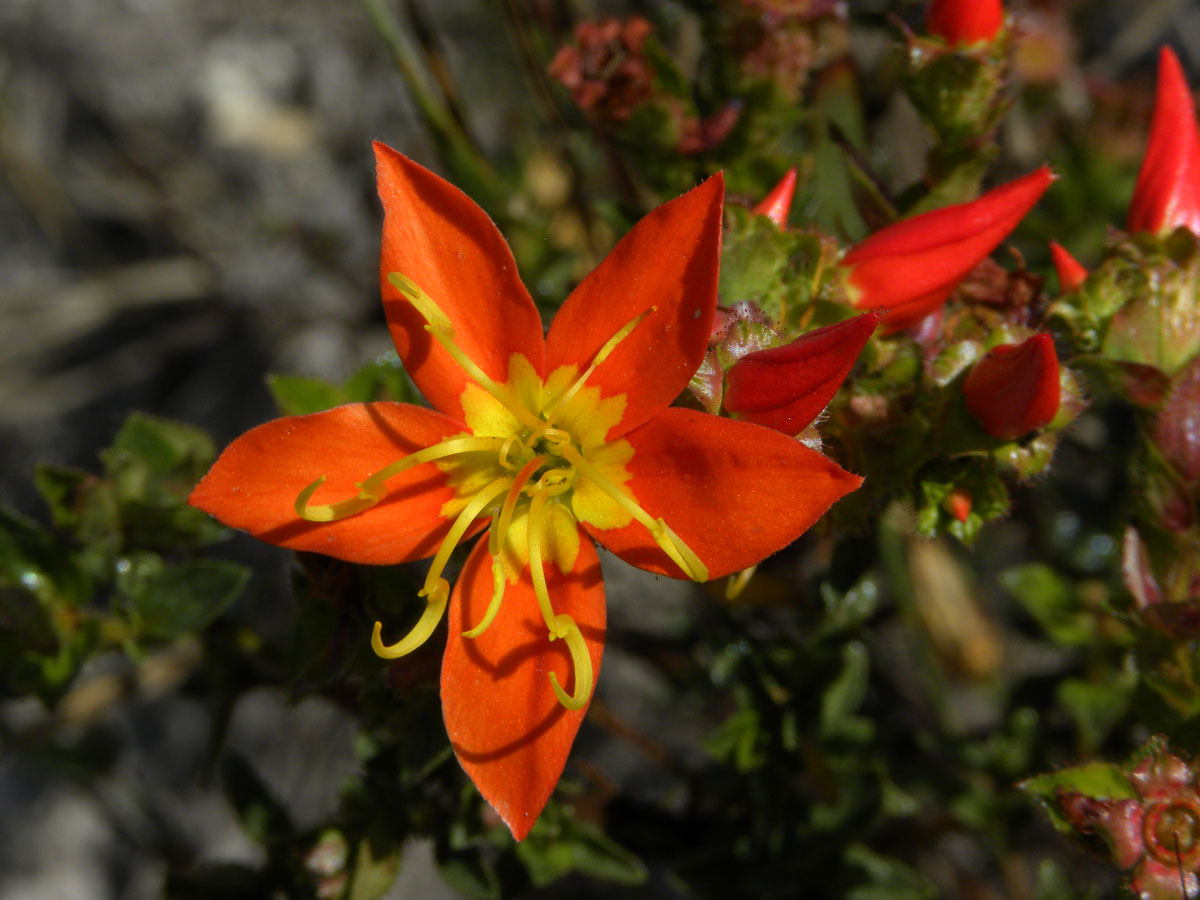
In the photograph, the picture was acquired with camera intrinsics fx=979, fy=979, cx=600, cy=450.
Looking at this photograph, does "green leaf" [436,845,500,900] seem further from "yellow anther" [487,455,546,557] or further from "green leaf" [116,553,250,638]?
"yellow anther" [487,455,546,557]

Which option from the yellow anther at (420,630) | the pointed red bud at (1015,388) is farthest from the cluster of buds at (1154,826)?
the yellow anther at (420,630)

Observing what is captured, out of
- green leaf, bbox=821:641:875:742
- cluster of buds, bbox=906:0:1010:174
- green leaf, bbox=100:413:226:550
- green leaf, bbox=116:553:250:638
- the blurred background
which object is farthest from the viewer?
the blurred background

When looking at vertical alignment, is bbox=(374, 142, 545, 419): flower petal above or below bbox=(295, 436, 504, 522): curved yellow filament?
above

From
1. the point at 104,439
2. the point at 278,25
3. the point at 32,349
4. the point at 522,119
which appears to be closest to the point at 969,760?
the point at 522,119

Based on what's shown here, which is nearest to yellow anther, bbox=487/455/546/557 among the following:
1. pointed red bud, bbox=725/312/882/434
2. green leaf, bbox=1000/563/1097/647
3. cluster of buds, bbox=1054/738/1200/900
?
pointed red bud, bbox=725/312/882/434

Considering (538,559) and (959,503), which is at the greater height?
(538,559)

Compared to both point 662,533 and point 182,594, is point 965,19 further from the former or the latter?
point 182,594

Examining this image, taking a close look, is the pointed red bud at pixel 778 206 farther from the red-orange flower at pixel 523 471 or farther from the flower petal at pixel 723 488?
the flower petal at pixel 723 488

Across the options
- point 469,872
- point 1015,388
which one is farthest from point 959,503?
point 469,872
